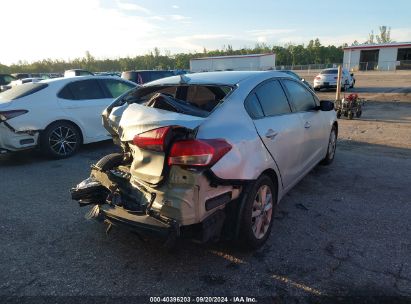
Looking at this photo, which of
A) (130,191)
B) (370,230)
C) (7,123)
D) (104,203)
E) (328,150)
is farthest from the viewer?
(7,123)

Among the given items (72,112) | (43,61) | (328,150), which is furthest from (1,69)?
(328,150)

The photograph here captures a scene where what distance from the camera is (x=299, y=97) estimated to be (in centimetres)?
455

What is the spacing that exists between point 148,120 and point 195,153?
53 cm

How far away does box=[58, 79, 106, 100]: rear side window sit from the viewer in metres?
7.18

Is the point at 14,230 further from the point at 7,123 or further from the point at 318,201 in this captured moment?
the point at 318,201

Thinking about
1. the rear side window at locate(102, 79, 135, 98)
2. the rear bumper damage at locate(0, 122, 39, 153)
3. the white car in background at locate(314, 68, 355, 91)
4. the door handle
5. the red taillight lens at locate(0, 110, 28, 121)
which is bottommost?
the white car in background at locate(314, 68, 355, 91)

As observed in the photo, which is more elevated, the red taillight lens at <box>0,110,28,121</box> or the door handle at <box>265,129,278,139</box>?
the door handle at <box>265,129,278,139</box>

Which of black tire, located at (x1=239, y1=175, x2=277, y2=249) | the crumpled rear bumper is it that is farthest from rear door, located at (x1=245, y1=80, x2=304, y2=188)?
the crumpled rear bumper

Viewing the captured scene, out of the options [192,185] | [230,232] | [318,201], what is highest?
[192,185]

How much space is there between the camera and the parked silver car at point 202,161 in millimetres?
2717

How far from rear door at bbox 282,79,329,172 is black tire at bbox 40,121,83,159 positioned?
4713mm

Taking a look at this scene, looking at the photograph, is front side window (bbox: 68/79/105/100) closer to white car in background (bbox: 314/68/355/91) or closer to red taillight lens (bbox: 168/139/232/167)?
red taillight lens (bbox: 168/139/232/167)

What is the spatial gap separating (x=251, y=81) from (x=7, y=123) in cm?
481

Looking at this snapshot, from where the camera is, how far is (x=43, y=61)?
70.7m
